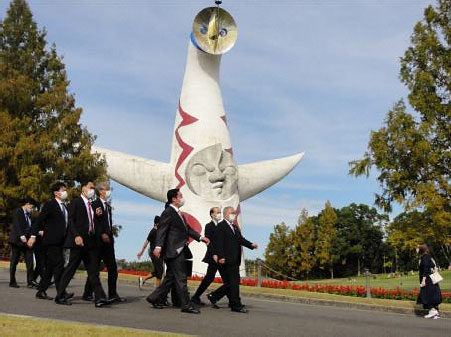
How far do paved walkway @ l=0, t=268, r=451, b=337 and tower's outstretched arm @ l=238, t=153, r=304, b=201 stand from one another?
692 inches

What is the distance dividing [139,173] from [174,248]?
1906 centimetres

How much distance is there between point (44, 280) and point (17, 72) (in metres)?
17.5

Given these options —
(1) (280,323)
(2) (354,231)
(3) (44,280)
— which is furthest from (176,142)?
(2) (354,231)

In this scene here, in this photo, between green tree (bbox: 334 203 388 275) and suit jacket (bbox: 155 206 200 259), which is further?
green tree (bbox: 334 203 388 275)

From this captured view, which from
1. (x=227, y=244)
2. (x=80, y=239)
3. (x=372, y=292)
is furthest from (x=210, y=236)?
(x=372, y=292)

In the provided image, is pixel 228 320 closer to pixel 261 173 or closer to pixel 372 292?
pixel 372 292

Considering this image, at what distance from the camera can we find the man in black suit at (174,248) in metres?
9.38

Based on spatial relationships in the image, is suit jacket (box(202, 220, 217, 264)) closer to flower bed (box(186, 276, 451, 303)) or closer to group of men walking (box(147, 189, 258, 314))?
group of men walking (box(147, 189, 258, 314))

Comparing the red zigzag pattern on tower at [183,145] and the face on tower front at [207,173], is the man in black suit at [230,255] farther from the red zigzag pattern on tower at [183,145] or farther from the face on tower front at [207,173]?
the red zigzag pattern on tower at [183,145]

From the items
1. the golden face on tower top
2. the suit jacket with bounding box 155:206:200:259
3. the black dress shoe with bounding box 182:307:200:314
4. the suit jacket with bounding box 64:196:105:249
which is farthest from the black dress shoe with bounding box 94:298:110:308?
the golden face on tower top

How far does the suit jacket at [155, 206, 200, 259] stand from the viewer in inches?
372

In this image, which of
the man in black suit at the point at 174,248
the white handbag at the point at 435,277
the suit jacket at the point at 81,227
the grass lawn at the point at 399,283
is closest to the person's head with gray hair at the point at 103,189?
the suit jacket at the point at 81,227

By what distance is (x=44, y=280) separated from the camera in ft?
34.2

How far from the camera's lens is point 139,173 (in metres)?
28.3
